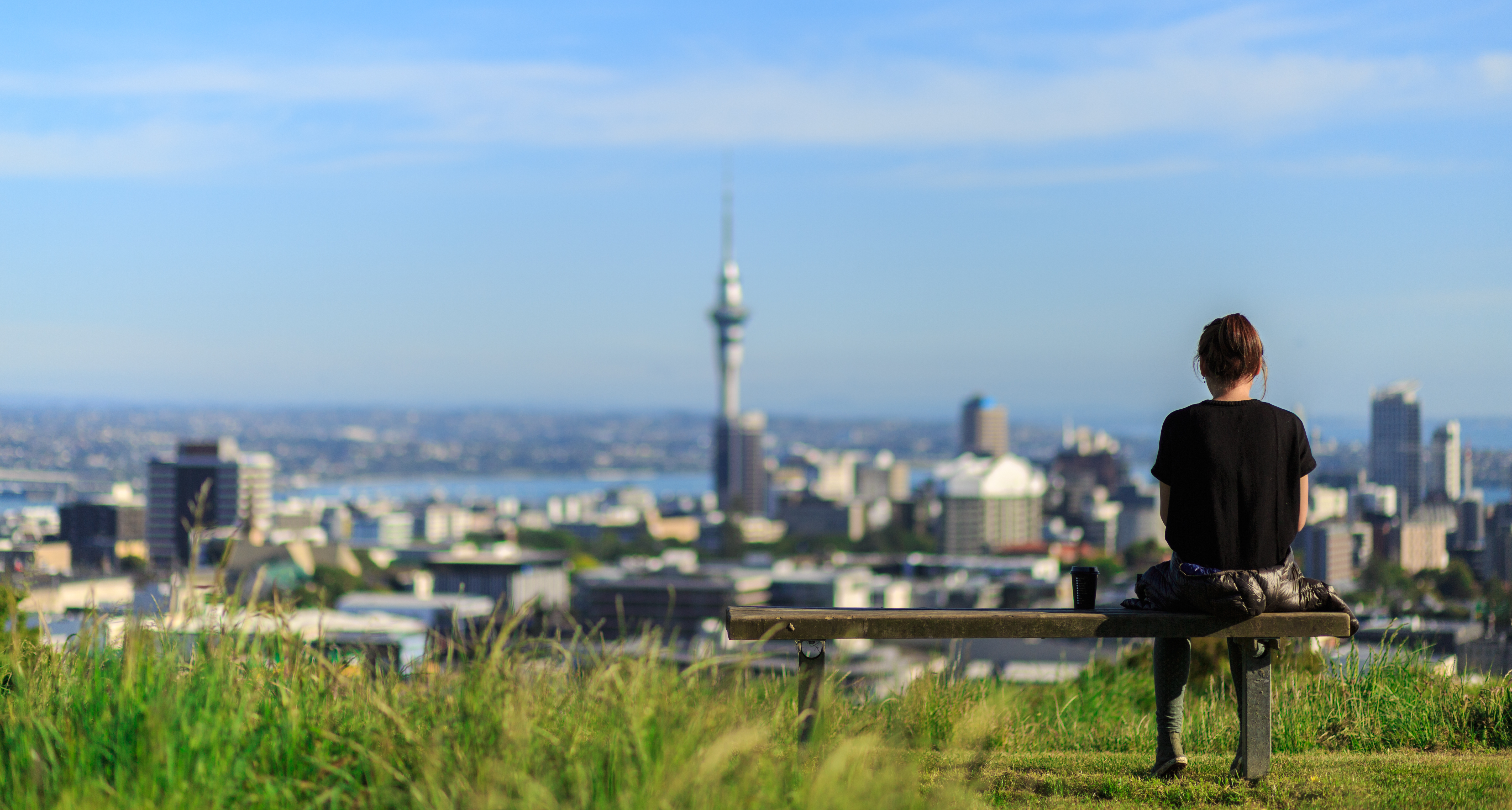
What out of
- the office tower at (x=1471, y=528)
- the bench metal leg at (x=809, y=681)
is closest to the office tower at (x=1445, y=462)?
the office tower at (x=1471, y=528)

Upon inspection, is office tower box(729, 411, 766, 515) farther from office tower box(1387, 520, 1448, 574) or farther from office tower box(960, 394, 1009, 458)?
office tower box(1387, 520, 1448, 574)

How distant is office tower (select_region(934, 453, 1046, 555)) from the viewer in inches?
4439

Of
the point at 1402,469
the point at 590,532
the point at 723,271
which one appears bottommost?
the point at 590,532

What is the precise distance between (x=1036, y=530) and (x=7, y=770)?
12257 centimetres

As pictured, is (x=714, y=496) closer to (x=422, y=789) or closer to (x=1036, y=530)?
(x=1036, y=530)

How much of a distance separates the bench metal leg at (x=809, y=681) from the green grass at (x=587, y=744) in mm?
76

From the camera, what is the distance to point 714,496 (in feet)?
542

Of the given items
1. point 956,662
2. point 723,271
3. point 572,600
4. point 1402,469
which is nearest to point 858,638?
point 956,662

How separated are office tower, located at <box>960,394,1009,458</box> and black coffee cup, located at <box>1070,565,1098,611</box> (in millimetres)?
185536

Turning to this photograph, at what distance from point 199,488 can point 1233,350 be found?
87.5 meters

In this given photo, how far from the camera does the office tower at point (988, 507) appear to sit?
4439 inches

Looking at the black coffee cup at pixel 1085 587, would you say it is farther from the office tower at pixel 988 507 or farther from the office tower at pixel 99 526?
the office tower at pixel 988 507

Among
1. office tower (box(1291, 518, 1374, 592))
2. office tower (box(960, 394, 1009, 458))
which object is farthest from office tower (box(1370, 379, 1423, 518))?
office tower (box(960, 394, 1009, 458))

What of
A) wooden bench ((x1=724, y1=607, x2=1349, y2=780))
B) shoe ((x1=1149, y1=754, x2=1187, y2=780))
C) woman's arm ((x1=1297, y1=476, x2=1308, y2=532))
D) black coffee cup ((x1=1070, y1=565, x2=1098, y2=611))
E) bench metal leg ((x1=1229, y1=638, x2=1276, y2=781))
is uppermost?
woman's arm ((x1=1297, y1=476, x2=1308, y2=532))
